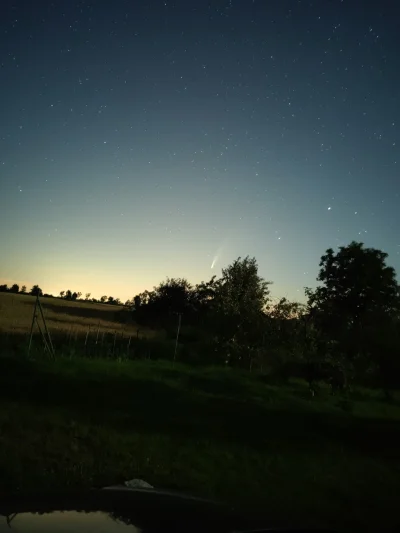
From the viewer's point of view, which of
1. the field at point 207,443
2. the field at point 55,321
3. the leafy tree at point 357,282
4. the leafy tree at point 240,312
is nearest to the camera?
the field at point 207,443

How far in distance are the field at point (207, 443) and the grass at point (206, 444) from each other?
3cm

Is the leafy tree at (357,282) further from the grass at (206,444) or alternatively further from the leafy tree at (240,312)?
the grass at (206,444)

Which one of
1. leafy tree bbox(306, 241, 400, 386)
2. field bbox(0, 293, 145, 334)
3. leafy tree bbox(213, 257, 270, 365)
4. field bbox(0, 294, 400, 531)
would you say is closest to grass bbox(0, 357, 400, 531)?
field bbox(0, 294, 400, 531)

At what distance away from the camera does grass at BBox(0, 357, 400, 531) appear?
6.87 metres

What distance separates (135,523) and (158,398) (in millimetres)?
11247

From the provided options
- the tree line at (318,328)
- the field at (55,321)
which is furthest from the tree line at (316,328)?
the field at (55,321)

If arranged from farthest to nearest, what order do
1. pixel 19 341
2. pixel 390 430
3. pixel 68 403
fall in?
pixel 19 341, pixel 390 430, pixel 68 403

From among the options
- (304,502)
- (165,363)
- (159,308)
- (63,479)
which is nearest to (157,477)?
(63,479)

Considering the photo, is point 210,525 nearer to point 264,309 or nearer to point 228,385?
point 228,385

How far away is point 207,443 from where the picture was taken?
31.5 feet

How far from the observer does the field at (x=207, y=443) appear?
6859mm

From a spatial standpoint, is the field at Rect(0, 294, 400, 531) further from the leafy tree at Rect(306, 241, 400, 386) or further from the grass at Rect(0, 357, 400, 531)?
the leafy tree at Rect(306, 241, 400, 386)

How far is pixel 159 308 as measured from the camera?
60562mm

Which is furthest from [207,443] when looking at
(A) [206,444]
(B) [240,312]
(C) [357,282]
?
(C) [357,282]
